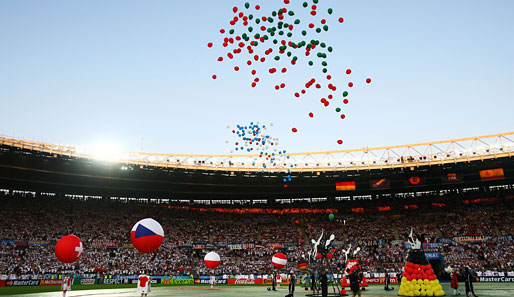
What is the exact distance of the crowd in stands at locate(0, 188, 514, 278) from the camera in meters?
42.4

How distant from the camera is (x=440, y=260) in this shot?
41.3 meters

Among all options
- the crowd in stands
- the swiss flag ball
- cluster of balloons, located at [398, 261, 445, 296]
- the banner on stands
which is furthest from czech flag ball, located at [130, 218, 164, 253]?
the crowd in stands

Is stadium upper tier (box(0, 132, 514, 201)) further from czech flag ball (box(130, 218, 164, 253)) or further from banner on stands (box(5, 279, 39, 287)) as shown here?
czech flag ball (box(130, 218, 164, 253))

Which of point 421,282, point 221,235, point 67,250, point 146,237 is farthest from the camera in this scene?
point 221,235

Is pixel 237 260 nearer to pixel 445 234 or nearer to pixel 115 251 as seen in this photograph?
pixel 115 251

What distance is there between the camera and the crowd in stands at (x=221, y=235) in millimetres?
42375

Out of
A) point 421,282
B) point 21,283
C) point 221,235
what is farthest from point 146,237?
point 221,235

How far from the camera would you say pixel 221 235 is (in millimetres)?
54406

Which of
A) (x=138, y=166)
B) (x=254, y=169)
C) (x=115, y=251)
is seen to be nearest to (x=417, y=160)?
(x=254, y=169)

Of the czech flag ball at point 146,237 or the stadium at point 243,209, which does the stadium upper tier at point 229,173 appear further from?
the czech flag ball at point 146,237

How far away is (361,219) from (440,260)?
628 inches

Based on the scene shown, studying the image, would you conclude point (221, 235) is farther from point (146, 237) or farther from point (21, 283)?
point (146, 237)

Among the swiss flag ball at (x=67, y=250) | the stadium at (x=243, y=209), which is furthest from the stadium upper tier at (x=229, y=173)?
the swiss flag ball at (x=67, y=250)

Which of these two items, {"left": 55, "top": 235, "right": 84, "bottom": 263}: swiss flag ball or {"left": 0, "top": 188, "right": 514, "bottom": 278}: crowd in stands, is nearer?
{"left": 55, "top": 235, "right": 84, "bottom": 263}: swiss flag ball
